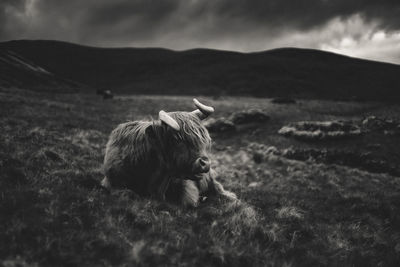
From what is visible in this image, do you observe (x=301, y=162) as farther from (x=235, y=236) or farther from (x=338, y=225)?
(x=235, y=236)

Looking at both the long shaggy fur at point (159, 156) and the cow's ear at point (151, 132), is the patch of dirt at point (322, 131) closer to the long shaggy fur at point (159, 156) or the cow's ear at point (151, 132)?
the long shaggy fur at point (159, 156)

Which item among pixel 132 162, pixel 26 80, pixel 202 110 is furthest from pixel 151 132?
pixel 26 80

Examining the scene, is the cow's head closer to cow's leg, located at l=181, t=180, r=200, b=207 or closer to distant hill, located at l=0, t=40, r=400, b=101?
cow's leg, located at l=181, t=180, r=200, b=207

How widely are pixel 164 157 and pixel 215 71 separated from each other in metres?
72.4

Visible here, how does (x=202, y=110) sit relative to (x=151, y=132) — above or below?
above

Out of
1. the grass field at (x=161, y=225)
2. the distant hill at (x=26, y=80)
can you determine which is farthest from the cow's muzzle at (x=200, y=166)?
the distant hill at (x=26, y=80)

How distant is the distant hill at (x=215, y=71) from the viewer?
5617 centimetres

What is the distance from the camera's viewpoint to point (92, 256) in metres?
2.64

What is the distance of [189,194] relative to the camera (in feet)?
15.4

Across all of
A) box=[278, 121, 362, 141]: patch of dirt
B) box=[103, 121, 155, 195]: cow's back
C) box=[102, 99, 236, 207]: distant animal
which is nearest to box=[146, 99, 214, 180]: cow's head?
box=[102, 99, 236, 207]: distant animal

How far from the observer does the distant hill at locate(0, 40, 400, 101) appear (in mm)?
56172

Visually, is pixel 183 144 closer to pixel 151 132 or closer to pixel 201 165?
pixel 201 165

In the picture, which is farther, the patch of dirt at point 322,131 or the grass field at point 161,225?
the patch of dirt at point 322,131

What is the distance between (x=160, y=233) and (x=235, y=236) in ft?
3.30
